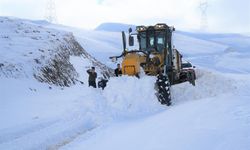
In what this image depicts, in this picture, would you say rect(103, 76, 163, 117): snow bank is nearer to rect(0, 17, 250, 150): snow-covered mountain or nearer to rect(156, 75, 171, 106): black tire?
rect(0, 17, 250, 150): snow-covered mountain

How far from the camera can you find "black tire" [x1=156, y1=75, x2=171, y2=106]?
14672 mm

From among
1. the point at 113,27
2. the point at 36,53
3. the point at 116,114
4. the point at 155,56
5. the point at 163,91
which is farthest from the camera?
the point at 113,27

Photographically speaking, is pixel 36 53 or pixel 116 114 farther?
pixel 36 53

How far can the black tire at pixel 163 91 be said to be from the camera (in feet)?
48.1

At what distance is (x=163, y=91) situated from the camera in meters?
14.7

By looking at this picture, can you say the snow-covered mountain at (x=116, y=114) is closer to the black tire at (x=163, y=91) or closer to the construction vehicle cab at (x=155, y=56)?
the black tire at (x=163, y=91)

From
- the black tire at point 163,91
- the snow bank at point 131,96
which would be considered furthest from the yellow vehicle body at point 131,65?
the black tire at point 163,91

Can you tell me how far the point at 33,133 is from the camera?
11047mm

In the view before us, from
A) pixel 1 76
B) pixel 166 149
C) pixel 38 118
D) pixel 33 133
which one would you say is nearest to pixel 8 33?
pixel 1 76

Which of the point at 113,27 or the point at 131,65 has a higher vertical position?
the point at 131,65

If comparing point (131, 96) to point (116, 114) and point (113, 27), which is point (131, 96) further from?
point (113, 27)

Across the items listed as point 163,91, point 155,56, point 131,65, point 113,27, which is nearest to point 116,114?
point 163,91

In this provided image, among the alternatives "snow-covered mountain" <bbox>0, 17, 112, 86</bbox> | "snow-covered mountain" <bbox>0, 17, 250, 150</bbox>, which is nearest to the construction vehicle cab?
"snow-covered mountain" <bbox>0, 17, 250, 150</bbox>

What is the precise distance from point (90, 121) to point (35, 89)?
7.23 m
